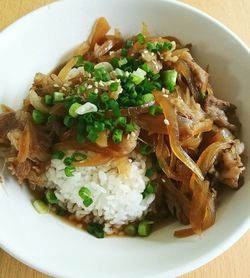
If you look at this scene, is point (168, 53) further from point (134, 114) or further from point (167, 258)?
point (167, 258)

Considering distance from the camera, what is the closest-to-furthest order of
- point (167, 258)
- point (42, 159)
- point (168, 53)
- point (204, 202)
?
point (167, 258), point (204, 202), point (42, 159), point (168, 53)

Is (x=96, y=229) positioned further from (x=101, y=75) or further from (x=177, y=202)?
(x=101, y=75)

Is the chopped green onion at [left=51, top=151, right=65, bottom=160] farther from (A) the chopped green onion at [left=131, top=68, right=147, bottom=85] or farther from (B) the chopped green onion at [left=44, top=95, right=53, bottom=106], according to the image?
(A) the chopped green onion at [left=131, top=68, right=147, bottom=85]

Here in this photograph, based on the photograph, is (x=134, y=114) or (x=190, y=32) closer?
(x=134, y=114)

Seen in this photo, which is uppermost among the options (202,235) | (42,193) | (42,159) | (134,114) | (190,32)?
(190,32)

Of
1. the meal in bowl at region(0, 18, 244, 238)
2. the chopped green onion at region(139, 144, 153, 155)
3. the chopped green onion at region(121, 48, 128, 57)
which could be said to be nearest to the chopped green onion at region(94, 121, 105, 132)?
the meal in bowl at region(0, 18, 244, 238)

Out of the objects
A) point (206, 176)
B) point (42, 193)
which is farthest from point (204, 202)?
point (42, 193)

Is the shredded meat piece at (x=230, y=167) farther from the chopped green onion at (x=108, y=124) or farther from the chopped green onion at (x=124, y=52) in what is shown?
the chopped green onion at (x=124, y=52)

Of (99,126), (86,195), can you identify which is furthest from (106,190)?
(99,126)

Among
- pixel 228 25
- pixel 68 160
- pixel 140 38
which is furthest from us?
pixel 228 25
